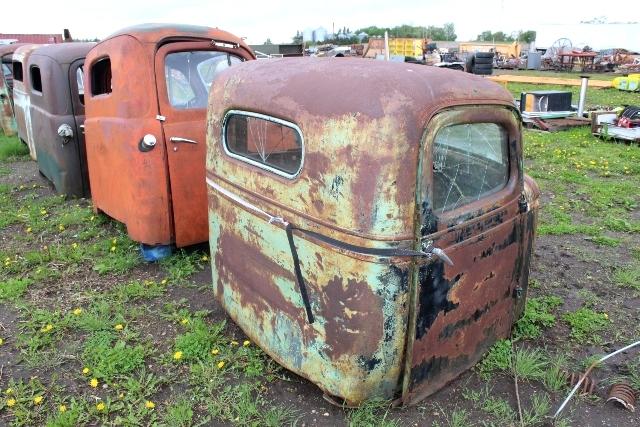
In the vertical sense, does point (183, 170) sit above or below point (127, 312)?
above

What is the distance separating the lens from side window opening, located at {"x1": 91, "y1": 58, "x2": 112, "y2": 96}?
4.51 metres

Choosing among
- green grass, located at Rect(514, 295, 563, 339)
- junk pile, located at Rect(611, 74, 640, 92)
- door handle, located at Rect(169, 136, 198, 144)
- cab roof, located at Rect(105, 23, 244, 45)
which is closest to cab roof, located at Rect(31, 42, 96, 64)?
cab roof, located at Rect(105, 23, 244, 45)

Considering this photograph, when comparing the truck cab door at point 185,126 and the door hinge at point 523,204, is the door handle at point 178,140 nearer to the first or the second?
the truck cab door at point 185,126

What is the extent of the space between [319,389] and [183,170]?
81.1 inches

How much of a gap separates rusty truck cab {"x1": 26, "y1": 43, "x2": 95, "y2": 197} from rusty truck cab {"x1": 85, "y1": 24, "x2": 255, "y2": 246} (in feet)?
3.81

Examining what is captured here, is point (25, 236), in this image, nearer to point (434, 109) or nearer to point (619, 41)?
point (434, 109)

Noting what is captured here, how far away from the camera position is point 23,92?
6.82m

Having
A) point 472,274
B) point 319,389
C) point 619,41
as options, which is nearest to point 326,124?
point 472,274

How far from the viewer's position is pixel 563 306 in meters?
3.59

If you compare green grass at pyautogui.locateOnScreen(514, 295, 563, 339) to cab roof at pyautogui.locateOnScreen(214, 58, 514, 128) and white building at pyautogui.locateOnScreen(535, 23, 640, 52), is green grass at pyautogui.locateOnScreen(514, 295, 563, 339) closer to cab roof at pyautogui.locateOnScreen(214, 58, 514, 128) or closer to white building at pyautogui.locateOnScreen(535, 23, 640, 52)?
cab roof at pyautogui.locateOnScreen(214, 58, 514, 128)

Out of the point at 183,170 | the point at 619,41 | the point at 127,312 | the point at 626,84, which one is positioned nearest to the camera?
the point at 127,312

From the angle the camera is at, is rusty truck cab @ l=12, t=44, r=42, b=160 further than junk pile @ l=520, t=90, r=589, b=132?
No

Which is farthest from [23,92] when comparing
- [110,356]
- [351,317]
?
[351,317]

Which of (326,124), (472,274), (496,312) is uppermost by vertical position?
(326,124)
